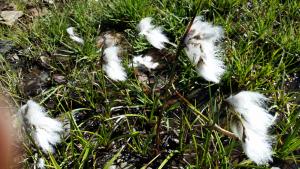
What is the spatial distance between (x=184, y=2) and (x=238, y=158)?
1326 mm

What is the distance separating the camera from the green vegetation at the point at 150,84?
2.23 metres

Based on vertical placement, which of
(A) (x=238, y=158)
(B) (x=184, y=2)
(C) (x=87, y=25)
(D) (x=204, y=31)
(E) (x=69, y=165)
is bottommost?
(E) (x=69, y=165)

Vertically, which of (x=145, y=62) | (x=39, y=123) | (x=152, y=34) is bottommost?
(x=145, y=62)

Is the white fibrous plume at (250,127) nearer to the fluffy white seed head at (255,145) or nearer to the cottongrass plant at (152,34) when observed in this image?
the fluffy white seed head at (255,145)

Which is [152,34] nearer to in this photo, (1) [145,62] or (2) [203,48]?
(1) [145,62]

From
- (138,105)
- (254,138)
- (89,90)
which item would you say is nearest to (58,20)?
(89,90)


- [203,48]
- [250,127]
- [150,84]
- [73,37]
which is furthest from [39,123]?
[73,37]

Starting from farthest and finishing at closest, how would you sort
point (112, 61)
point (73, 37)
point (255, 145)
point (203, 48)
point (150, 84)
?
point (73, 37)
point (150, 84)
point (112, 61)
point (203, 48)
point (255, 145)

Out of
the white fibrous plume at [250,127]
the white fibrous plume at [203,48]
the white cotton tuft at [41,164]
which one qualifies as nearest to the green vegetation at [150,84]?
the white cotton tuft at [41,164]

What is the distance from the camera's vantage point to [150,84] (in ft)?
8.89

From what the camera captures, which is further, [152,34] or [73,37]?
[73,37]

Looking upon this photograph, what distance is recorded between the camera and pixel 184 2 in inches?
120

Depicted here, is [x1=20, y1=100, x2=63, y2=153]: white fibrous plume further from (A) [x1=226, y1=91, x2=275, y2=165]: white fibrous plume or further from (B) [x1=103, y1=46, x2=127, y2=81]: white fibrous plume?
(A) [x1=226, y1=91, x2=275, y2=165]: white fibrous plume

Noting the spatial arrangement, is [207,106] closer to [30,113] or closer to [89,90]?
[89,90]
